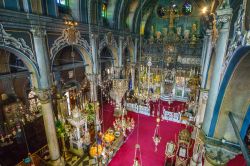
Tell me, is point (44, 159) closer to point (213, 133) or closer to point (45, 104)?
point (45, 104)

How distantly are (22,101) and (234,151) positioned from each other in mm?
8448

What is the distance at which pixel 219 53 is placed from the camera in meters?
2.57

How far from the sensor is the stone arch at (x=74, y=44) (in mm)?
6168

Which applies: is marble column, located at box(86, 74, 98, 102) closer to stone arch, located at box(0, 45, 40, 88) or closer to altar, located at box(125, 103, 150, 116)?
stone arch, located at box(0, 45, 40, 88)

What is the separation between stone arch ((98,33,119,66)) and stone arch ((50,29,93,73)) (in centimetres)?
93

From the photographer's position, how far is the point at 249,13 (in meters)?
1.57

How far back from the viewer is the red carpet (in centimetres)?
729

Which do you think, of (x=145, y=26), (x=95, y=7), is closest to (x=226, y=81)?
(x=95, y=7)

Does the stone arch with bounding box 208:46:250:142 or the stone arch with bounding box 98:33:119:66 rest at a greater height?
the stone arch with bounding box 98:33:119:66

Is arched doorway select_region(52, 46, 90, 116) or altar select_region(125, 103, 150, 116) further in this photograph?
altar select_region(125, 103, 150, 116)

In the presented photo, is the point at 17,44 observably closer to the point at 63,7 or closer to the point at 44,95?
the point at 44,95

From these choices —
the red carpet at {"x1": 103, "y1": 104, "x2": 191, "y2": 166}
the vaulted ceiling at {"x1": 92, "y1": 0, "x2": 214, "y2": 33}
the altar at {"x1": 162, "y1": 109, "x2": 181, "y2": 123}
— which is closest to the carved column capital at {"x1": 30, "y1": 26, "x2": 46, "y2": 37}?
the vaulted ceiling at {"x1": 92, "y1": 0, "x2": 214, "y2": 33}

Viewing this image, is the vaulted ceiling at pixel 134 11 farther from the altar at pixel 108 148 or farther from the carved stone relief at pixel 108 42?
the altar at pixel 108 148

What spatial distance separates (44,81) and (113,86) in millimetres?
3159
